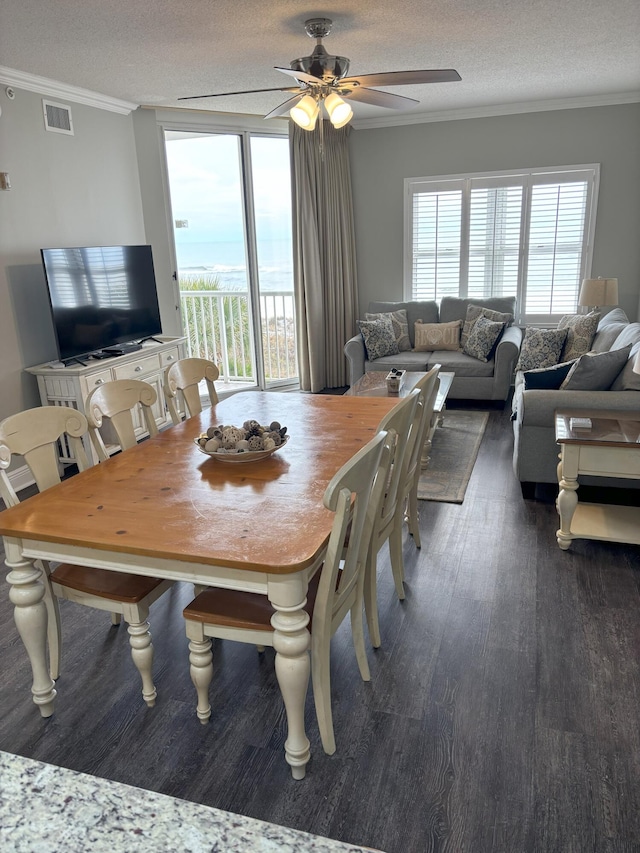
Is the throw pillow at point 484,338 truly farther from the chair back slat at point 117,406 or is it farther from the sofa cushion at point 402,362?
the chair back slat at point 117,406

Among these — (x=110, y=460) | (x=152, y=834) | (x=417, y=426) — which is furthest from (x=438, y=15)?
(x=152, y=834)

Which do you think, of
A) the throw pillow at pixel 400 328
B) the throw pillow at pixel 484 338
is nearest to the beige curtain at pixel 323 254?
the throw pillow at pixel 400 328

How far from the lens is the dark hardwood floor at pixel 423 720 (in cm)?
176

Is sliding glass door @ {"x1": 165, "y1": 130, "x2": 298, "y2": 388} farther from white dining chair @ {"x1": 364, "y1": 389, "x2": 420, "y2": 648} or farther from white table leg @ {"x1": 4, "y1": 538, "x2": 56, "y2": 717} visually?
white table leg @ {"x1": 4, "y1": 538, "x2": 56, "y2": 717}

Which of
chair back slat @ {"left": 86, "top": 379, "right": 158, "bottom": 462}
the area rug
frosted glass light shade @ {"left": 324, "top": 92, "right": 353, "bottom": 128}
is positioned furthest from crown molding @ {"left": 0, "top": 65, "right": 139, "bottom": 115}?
the area rug

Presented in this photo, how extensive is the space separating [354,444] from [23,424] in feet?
4.10

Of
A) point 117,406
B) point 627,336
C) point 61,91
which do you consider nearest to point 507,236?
point 627,336

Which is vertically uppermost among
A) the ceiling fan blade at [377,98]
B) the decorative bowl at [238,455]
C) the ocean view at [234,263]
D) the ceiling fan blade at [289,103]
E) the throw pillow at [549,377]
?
the ceiling fan blade at [377,98]

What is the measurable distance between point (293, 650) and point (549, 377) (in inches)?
107

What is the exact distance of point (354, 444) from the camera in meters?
2.57

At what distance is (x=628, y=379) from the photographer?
11.9 feet

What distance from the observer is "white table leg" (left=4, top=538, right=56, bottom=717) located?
2021mm

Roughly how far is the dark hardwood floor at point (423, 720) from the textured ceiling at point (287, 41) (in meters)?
2.92

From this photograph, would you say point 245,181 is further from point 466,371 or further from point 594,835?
point 594,835
